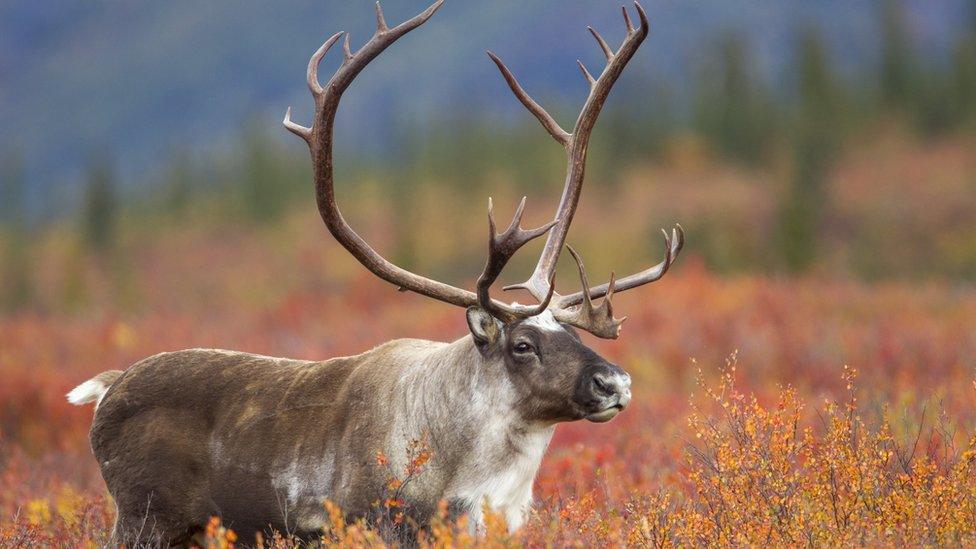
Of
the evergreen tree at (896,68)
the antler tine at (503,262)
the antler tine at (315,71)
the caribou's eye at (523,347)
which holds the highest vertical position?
the antler tine at (315,71)

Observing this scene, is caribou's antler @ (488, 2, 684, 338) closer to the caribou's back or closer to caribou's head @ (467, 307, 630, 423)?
caribou's head @ (467, 307, 630, 423)

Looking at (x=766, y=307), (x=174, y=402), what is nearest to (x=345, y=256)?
(x=766, y=307)

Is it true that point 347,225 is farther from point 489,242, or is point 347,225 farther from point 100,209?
point 100,209

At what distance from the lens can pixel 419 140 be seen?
60469 mm

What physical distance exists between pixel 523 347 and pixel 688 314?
10.1m

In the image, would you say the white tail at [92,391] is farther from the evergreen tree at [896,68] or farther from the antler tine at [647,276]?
the evergreen tree at [896,68]

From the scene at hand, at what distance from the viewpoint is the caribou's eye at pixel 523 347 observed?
578 cm

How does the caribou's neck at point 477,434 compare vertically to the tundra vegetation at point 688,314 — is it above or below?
above

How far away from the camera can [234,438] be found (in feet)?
19.8

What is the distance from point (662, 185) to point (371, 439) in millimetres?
40341

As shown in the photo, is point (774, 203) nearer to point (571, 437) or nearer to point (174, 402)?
point (571, 437)

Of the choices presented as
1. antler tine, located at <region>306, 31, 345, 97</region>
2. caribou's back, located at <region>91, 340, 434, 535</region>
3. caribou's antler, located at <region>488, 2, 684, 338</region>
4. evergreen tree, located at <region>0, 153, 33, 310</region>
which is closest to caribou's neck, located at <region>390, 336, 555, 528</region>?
caribou's back, located at <region>91, 340, 434, 535</region>

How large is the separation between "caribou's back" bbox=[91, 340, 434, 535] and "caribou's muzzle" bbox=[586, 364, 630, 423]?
1.15 meters

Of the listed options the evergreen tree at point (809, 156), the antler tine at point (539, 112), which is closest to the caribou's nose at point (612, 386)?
the antler tine at point (539, 112)
